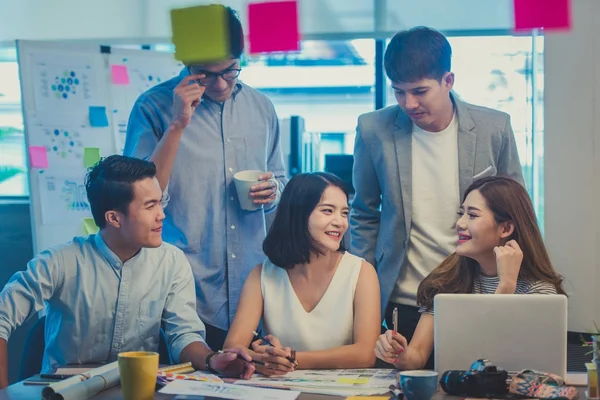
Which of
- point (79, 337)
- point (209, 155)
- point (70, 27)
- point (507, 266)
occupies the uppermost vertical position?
point (70, 27)

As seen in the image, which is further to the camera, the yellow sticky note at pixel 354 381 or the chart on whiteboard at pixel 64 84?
the chart on whiteboard at pixel 64 84

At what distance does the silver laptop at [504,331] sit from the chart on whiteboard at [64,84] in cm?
293

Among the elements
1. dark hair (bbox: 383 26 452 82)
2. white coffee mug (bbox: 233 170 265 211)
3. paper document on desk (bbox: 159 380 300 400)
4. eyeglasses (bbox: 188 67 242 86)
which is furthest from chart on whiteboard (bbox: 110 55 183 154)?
paper document on desk (bbox: 159 380 300 400)

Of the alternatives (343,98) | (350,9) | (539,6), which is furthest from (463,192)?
(343,98)

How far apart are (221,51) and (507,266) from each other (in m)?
1.06

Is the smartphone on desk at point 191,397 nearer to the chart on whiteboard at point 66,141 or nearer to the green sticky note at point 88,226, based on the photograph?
the green sticky note at point 88,226

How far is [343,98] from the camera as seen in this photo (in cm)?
548

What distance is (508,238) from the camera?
2.21m

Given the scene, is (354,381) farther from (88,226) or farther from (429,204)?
(88,226)

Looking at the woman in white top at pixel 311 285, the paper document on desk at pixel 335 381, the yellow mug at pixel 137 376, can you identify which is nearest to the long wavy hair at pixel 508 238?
the woman in white top at pixel 311 285

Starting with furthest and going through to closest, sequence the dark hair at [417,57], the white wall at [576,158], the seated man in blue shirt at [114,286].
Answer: the white wall at [576,158] → the dark hair at [417,57] → the seated man in blue shirt at [114,286]

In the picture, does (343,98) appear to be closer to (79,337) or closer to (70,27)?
(70,27)

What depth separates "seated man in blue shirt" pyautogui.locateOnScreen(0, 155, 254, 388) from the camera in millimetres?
2250

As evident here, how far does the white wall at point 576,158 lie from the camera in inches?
195
